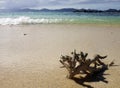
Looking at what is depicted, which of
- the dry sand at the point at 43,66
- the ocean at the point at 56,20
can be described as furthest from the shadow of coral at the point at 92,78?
the ocean at the point at 56,20

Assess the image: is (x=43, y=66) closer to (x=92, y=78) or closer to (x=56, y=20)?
(x=92, y=78)

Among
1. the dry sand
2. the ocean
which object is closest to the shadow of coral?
the dry sand

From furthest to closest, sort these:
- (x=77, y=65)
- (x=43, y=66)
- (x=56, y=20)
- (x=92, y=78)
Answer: (x=56, y=20)
(x=43, y=66)
(x=92, y=78)
(x=77, y=65)

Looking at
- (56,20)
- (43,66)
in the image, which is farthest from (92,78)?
(56,20)

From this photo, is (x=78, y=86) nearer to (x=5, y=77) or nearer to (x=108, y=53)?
(x=5, y=77)

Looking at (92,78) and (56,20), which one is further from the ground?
(56,20)

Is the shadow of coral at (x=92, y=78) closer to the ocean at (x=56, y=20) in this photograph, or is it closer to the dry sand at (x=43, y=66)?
the dry sand at (x=43, y=66)

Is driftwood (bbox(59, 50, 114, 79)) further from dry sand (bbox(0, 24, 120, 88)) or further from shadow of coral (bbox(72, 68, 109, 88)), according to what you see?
dry sand (bbox(0, 24, 120, 88))

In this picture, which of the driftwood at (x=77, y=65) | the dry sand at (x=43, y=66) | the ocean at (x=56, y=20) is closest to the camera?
the dry sand at (x=43, y=66)

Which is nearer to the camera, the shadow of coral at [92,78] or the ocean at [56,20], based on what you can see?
the shadow of coral at [92,78]

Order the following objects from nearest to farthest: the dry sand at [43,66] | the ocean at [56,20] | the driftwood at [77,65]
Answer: the dry sand at [43,66], the driftwood at [77,65], the ocean at [56,20]

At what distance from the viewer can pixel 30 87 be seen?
650 cm

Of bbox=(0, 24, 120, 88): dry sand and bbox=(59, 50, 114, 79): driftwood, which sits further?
bbox=(59, 50, 114, 79): driftwood

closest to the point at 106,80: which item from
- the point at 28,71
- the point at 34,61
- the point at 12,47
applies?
the point at 28,71
